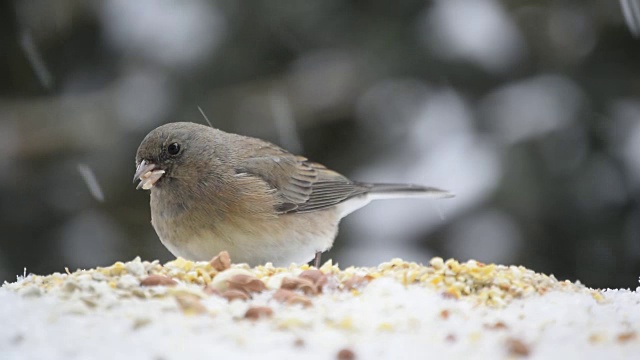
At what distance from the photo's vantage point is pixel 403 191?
3184 mm

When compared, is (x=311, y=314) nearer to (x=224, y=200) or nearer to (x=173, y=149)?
(x=224, y=200)

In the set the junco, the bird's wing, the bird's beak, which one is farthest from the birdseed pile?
the bird's wing

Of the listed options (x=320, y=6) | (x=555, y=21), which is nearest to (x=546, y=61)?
(x=555, y=21)

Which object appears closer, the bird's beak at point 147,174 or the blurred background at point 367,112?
the bird's beak at point 147,174

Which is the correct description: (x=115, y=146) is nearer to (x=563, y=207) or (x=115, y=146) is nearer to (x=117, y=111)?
(x=117, y=111)

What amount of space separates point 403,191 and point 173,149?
3.50ft

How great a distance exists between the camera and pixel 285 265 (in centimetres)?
261

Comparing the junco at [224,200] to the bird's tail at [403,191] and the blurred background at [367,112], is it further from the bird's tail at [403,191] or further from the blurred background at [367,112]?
the blurred background at [367,112]

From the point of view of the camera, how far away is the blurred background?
383 centimetres

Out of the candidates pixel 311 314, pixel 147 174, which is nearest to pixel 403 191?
pixel 147 174

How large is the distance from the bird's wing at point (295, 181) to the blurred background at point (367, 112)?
3.13ft

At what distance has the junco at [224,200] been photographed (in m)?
2.42

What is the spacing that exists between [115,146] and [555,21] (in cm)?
250

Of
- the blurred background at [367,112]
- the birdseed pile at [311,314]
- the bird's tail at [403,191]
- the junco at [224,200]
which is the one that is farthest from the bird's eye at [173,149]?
the blurred background at [367,112]
